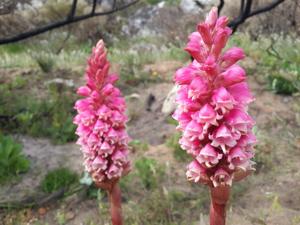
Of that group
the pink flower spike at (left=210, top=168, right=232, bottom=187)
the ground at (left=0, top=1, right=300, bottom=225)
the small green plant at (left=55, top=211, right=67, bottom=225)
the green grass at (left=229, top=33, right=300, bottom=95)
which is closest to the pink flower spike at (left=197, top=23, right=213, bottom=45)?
the pink flower spike at (left=210, top=168, right=232, bottom=187)

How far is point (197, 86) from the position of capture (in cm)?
200

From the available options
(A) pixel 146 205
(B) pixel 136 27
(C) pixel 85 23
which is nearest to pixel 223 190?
(A) pixel 146 205

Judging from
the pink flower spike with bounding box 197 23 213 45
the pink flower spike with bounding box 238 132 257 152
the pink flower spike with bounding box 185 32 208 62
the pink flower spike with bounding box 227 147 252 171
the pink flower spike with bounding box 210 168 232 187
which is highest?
the pink flower spike with bounding box 197 23 213 45

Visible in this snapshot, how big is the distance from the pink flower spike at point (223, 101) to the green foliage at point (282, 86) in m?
4.64

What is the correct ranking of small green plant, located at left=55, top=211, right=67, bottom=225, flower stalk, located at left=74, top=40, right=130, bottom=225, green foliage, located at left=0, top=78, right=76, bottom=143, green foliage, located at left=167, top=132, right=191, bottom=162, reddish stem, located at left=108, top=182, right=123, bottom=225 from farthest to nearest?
green foliage, located at left=0, top=78, right=76, bottom=143
green foliage, located at left=167, top=132, right=191, bottom=162
small green plant, located at left=55, top=211, right=67, bottom=225
reddish stem, located at left=108, top=182, right=123, bottom=225
flower stalk, located at left=74, top=40, right=130, bottom=225

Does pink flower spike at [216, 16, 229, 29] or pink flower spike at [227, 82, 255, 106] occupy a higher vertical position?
pink flower spike at [216, 16, 229, 29]

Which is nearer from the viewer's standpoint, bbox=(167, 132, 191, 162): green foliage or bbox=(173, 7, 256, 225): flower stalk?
bbox=(173, 7, 256, 225): flower stalk

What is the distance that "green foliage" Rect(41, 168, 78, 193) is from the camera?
14.8 ft

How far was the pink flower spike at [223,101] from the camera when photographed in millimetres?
1960

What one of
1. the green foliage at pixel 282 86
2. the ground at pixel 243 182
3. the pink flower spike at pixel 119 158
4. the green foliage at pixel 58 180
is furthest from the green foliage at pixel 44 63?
the pink flower spike at pixel 119 158

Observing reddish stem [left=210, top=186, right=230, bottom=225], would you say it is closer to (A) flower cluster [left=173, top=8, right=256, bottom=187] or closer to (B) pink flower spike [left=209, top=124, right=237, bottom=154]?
(A) flower cluster [left=173, top=8, right=256, bottom=187]

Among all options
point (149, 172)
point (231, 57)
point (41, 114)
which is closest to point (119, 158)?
point (231, 57)

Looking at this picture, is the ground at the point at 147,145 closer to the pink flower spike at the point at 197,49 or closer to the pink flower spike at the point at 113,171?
the pink flower spike at the point at 113,171

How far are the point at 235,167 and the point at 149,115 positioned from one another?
14.4 ft
